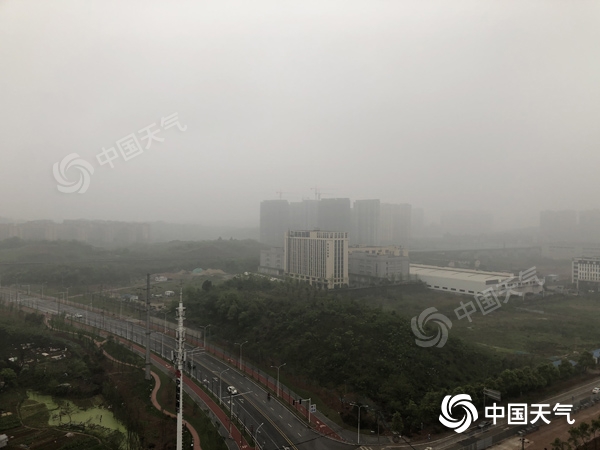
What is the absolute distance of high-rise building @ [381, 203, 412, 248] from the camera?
44.6 metres

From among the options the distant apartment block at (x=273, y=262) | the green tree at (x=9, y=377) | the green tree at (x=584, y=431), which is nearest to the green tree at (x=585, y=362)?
the green tree at (x=584, y=431)

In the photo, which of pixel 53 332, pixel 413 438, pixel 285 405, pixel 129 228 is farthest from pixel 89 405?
pixel 129 228

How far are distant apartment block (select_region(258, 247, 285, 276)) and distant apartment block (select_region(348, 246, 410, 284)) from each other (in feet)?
18.1

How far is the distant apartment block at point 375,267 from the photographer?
24203 mm

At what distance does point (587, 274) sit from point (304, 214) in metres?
28.3

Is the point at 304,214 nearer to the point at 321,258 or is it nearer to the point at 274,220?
the point at 274,220

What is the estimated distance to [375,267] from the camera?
2439cm

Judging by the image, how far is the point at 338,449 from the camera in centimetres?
785

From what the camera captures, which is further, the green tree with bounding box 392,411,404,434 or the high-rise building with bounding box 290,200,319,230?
the high-rise building with bounding box 290,200,319,230

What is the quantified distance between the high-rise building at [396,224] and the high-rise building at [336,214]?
4.78 m

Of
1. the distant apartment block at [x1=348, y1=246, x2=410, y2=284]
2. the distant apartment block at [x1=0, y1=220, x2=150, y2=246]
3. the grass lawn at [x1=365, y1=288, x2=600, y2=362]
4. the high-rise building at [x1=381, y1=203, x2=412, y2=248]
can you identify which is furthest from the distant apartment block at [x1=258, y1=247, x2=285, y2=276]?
the distant apartment block at [x1=0, y1=220, x2=150, y2=246]

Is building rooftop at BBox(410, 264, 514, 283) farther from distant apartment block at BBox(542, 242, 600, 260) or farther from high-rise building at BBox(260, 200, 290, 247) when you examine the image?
high-rise building at BBox(260, 200, 290, 247)

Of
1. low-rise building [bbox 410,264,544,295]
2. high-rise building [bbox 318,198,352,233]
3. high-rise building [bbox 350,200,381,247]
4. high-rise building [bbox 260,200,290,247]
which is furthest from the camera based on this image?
high-rise building [bbox 260,200,290,247]

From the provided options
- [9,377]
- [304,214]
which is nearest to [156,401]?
[9,377]
